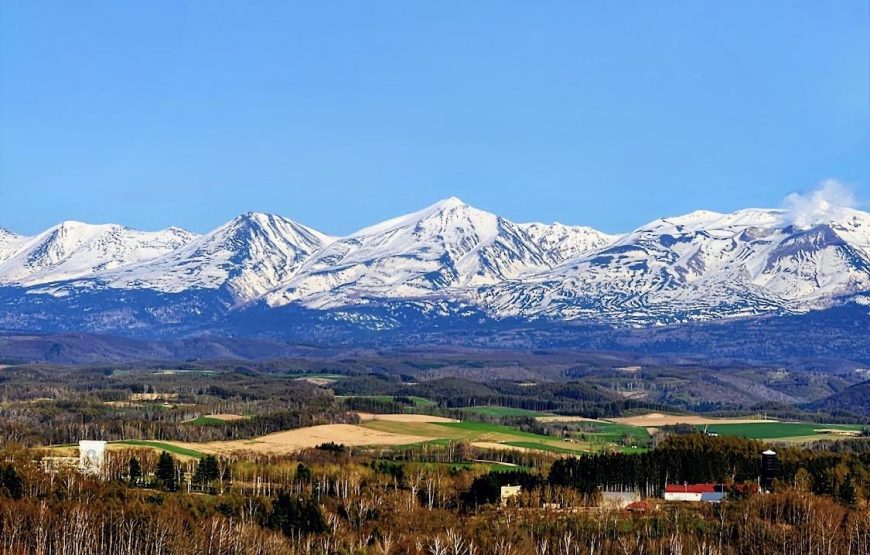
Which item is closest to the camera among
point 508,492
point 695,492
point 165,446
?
point 508,492

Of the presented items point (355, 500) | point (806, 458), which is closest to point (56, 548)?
point (355, 500)

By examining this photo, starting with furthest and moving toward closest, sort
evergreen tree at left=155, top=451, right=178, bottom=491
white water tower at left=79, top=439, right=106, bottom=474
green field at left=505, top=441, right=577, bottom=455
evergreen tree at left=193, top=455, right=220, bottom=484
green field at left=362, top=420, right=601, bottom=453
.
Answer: green field at left=362, top=420, right=601, bottom=453, green field at left=505, top=441, right=577, bottom=455, white water tower at left=79, top=439, right=106, bottom=474, evergreen tree at left=193, top=455, right=220, bottom=484, evergreen tree at left=155, top=451, right=178, bottom=491

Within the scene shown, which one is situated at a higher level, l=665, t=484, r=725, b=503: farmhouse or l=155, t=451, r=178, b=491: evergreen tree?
l=155, t=451, r=178, b=491: evergreen tree

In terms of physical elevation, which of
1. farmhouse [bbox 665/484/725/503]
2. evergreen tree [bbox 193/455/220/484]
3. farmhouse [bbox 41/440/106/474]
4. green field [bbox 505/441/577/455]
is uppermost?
farmhouse [bbox 41/440/106/474]

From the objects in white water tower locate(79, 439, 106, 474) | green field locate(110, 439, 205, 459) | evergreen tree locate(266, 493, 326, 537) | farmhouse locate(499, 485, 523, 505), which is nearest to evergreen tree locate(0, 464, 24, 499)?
white water tower locate(79, 439, 106, 474)

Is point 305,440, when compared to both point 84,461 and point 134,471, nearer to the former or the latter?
point 84,461

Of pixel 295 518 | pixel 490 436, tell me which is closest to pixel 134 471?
pixel 295 518

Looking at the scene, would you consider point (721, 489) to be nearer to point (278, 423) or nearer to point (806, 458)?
point (806, 458)

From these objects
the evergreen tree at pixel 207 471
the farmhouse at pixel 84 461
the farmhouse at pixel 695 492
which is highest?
the farmhouse at pixel 84 461

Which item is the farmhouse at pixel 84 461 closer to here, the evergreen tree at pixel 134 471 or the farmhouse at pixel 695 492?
the evergreen tree at pixel 134 471

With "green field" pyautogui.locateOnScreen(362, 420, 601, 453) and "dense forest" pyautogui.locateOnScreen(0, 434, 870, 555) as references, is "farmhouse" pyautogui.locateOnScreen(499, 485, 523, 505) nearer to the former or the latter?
"dense forest" pyautogui.locateOnScreen(0, 434, 870, 555)

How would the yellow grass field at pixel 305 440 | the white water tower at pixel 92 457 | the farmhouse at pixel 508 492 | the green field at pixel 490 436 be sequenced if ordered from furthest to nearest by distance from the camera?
the green field at pixel 490 436 → the yellow grass field at pixel 305 440 → the white water tower at pixel 92 457 → the farmhouse at pixel 508 492

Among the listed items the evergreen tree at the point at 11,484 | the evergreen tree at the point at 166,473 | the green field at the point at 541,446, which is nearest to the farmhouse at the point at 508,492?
the evergreen tree at the point at 166,473

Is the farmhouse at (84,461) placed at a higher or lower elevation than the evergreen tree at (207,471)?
higher
